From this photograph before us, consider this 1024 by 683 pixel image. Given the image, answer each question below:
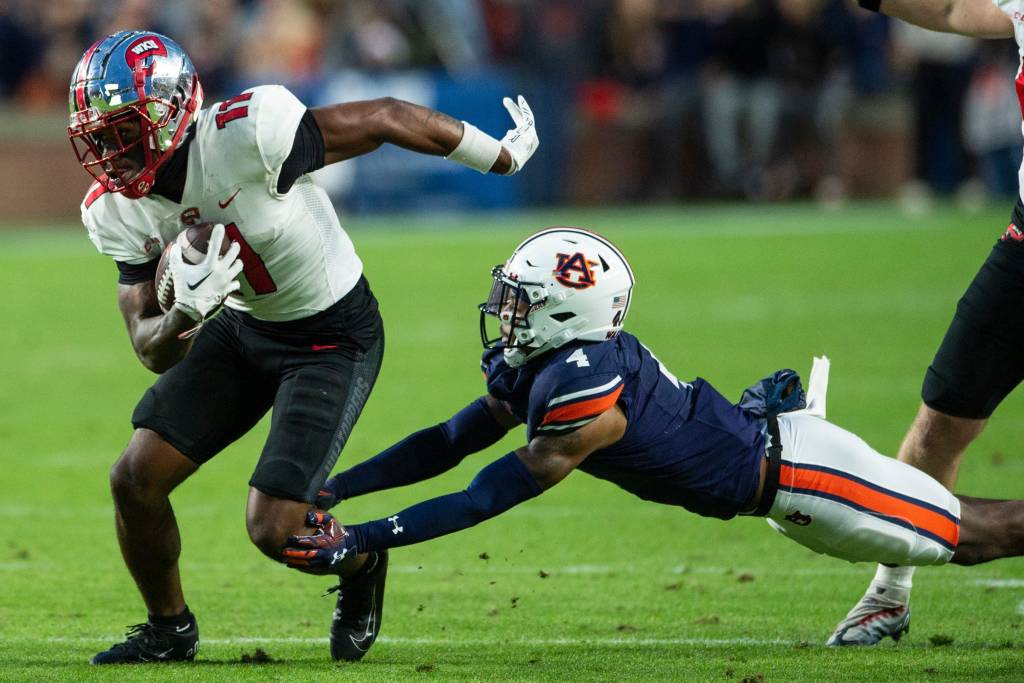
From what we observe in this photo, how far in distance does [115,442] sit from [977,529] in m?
4.79

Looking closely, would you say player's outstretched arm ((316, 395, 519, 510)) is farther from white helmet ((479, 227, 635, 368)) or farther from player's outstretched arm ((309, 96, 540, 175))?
player's outstretched arm ((309, 96, 540, 175))

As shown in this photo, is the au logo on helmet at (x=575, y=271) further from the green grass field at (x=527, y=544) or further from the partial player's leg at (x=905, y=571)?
the partial player's leg at (x=905, y=571)

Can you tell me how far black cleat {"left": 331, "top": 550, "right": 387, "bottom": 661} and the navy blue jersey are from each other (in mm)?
701

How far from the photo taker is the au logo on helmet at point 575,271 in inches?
172

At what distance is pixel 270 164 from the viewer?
14.1ft

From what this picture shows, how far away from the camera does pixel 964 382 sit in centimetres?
477

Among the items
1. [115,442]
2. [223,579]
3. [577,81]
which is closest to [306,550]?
[223,579]

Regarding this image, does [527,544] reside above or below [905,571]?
below

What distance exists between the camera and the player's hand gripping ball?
417 centimetres

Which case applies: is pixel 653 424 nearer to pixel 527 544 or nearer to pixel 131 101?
pixel 131 101

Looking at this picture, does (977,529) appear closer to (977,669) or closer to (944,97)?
(977,669)

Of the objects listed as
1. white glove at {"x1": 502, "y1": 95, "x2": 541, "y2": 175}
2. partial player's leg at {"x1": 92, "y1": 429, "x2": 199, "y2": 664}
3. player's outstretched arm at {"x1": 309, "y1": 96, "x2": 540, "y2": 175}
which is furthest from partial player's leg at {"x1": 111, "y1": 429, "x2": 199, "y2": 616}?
white glove at {"x1": 502, "y1": 95, "x2": 541, "y2": 175}

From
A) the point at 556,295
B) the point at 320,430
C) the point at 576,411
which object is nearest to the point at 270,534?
the point at 320,430

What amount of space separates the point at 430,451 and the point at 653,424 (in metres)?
→ 0.70
